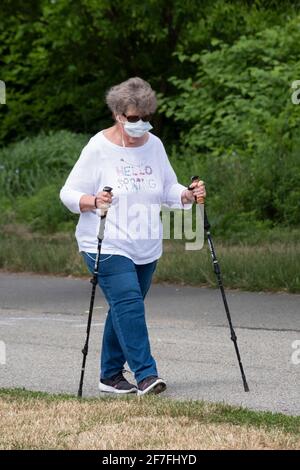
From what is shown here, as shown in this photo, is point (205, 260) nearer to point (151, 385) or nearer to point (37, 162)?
point (151, 385)

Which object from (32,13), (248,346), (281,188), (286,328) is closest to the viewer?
(248,346)

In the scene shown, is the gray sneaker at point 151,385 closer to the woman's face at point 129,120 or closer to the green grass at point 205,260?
the woman's face at point 129,120

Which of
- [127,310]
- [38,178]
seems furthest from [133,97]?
[38,178]

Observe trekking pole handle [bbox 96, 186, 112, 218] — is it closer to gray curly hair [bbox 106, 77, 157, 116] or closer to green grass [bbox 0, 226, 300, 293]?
gray curly hair [bbox 106, 77, 157, 116]

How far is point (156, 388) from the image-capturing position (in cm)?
839

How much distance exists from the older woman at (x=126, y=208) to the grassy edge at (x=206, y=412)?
45 centimetres

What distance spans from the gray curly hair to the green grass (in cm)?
551

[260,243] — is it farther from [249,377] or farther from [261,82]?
[249,377]

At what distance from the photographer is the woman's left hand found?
27.9 feet

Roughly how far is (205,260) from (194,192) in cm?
637

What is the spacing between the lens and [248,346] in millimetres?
10586

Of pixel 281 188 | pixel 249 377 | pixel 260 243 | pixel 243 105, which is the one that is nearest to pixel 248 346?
pixel 249 377
